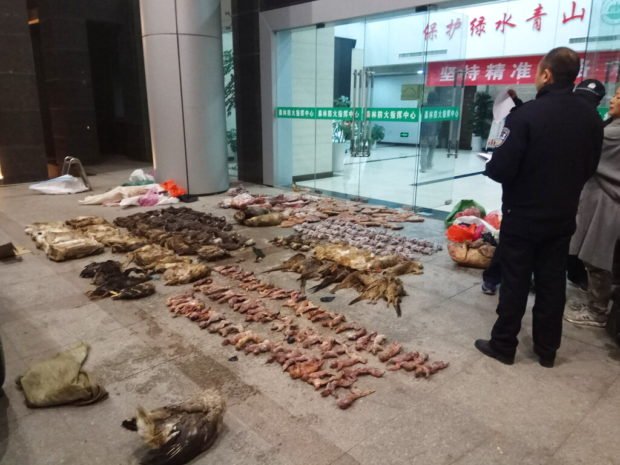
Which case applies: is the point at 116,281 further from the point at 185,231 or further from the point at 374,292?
the point at 374,292

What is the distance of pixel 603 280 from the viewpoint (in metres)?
3.21

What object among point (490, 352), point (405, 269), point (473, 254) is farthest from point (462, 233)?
point (490, 352)

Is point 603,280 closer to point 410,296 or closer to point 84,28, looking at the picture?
point 410,296

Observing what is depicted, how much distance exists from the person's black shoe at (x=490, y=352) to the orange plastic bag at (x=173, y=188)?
5593 mm

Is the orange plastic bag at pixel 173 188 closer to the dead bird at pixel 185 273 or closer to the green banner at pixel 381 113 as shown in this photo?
the green banner at pixel 381 113

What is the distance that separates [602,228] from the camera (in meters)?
3.07

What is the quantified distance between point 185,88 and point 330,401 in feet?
19.8

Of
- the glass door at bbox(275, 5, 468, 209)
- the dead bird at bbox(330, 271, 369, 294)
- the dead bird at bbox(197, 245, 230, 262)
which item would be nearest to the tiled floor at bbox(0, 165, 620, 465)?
the dead bird at bbox(330, 271, 369, 294)

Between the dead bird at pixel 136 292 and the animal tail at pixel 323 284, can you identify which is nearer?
the dead bird at pixel 136 292

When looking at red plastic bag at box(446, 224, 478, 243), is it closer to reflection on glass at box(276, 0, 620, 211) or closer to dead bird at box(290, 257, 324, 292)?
dead bird at box(290, 257, 324, 292)

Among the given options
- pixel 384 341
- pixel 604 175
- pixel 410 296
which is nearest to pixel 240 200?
pixel 410 296

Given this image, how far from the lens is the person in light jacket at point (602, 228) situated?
3.01 meters

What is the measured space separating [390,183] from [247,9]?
4075 millimetres

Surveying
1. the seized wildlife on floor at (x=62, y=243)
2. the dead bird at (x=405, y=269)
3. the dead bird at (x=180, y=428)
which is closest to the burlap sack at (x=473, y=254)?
the dead bird at (x=405, y=269)
